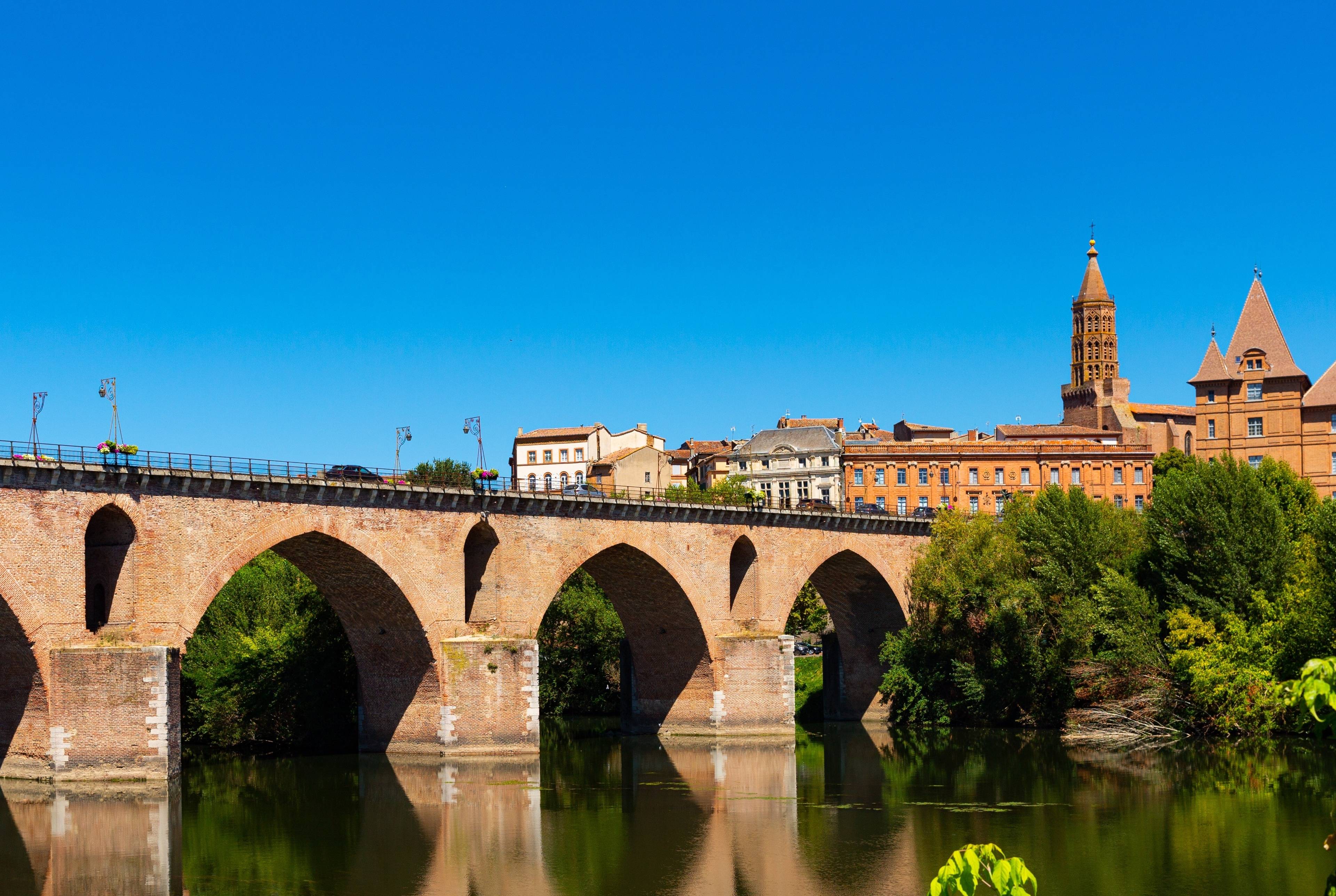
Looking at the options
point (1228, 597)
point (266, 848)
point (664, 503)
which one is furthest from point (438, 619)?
point (1228, 597)

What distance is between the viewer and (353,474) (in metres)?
52.5

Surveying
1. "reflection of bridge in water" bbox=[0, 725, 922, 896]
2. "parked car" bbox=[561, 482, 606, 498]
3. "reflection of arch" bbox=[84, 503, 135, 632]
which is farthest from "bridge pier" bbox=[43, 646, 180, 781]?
"parked car" bbox=[561, 482, 606, 498]

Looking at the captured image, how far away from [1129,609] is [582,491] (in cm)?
2260

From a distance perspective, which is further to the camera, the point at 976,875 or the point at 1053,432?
the point at 1053,432

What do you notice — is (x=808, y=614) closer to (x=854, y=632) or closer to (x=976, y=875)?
(x=854, y=632)

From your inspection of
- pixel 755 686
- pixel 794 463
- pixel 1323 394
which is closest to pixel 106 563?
pixel 755 686

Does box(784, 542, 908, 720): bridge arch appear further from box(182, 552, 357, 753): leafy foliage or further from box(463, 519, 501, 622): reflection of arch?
box(182, 552, 357, 753): leafy foliage

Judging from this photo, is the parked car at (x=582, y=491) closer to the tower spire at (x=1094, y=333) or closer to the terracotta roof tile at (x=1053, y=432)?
the terracotta roof tile at (x=1053, y=432)

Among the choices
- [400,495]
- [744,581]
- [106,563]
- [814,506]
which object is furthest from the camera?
[814,506]

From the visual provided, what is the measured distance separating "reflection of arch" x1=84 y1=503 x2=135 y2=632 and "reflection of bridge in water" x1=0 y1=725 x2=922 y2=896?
18.0 feet

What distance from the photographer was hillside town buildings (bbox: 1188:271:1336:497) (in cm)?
9700

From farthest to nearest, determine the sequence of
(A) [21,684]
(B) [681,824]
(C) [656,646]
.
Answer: (C) [656,646] → (A) [21,684] → (B) [681,824]

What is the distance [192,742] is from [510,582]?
16200 millimetres

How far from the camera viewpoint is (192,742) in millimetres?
61281
